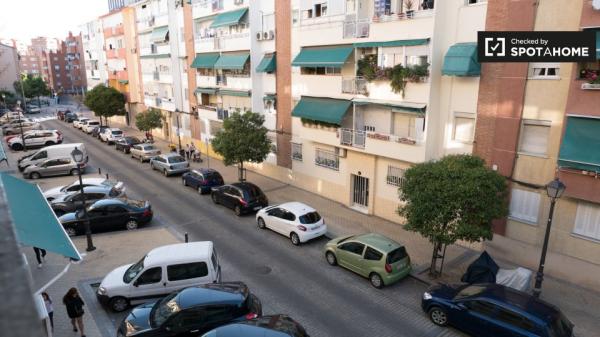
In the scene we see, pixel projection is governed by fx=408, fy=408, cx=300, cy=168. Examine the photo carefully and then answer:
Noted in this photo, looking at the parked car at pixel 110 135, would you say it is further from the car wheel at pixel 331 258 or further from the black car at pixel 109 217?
the car wheel at pixel 331 258

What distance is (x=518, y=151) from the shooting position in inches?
635

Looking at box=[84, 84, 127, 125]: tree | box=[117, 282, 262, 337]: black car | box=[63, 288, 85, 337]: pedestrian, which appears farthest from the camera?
box=[84, 84, 127, 125]: tree

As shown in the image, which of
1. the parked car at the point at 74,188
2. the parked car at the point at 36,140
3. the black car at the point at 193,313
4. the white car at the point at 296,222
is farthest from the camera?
the parked car at the point at 36,140

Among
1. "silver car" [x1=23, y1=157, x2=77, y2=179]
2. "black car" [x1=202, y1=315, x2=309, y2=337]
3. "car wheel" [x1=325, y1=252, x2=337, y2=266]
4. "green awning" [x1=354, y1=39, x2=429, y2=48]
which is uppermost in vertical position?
"green awning" [x1=354, y1=39, x2=429, y2=48]

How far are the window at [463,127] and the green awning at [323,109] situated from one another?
18.7ft

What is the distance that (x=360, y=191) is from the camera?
23203 millimetres

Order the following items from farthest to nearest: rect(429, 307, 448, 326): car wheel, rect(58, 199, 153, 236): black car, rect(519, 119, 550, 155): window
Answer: rect(58, 199, 153, 236): black car, rect(519, 119, 550, 155): window, rect(429, 307, 448, 326): car wheel

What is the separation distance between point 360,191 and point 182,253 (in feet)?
40.4

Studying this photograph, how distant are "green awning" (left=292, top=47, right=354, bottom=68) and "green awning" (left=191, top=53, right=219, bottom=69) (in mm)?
11183

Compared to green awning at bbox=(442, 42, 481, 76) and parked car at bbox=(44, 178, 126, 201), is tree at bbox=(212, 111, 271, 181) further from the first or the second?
green awning at bbox=(442, 42, 481, 76)

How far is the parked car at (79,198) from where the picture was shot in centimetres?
2067

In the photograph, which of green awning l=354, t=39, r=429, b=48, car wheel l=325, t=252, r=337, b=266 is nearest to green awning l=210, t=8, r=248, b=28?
green awning l=354, t=39, r=429, b=48


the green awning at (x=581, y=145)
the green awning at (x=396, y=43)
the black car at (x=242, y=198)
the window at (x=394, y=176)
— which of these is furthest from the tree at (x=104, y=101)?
the green awning at (x=581, y=145)

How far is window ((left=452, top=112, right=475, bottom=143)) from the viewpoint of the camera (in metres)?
17.6
